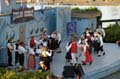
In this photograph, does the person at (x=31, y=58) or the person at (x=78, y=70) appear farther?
the person at (x=31, y=58)

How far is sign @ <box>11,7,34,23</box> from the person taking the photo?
20.4 m

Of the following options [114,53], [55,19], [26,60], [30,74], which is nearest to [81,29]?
[55,19]

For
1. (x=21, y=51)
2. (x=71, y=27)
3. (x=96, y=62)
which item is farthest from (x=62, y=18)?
(x=21, y=51)

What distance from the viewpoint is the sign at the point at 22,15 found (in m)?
20.4

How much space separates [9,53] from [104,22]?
13197mm

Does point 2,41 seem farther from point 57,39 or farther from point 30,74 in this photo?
point 30,74

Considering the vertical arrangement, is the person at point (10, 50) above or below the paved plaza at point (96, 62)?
above

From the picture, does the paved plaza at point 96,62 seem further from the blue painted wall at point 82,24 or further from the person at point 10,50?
the blue painted wall at point 82,24

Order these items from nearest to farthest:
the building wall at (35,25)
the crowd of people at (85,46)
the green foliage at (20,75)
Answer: the green foliage at (20,75) < the crowd of people at (85,46) < the building wall at (35,25)

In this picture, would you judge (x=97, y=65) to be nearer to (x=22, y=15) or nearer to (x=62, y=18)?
(x=22, y=15)

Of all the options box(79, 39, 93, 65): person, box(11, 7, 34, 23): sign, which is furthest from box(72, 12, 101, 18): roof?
box(79, 39, 93, 65): person

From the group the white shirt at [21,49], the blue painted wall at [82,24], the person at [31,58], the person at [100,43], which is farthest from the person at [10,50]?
the blue painted wall at [82,24]

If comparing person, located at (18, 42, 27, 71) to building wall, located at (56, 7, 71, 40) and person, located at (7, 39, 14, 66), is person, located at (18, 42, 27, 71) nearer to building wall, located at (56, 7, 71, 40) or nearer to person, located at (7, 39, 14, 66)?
person, located at (7, 39, 14, 66)

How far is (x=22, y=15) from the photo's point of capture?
69.4ft
